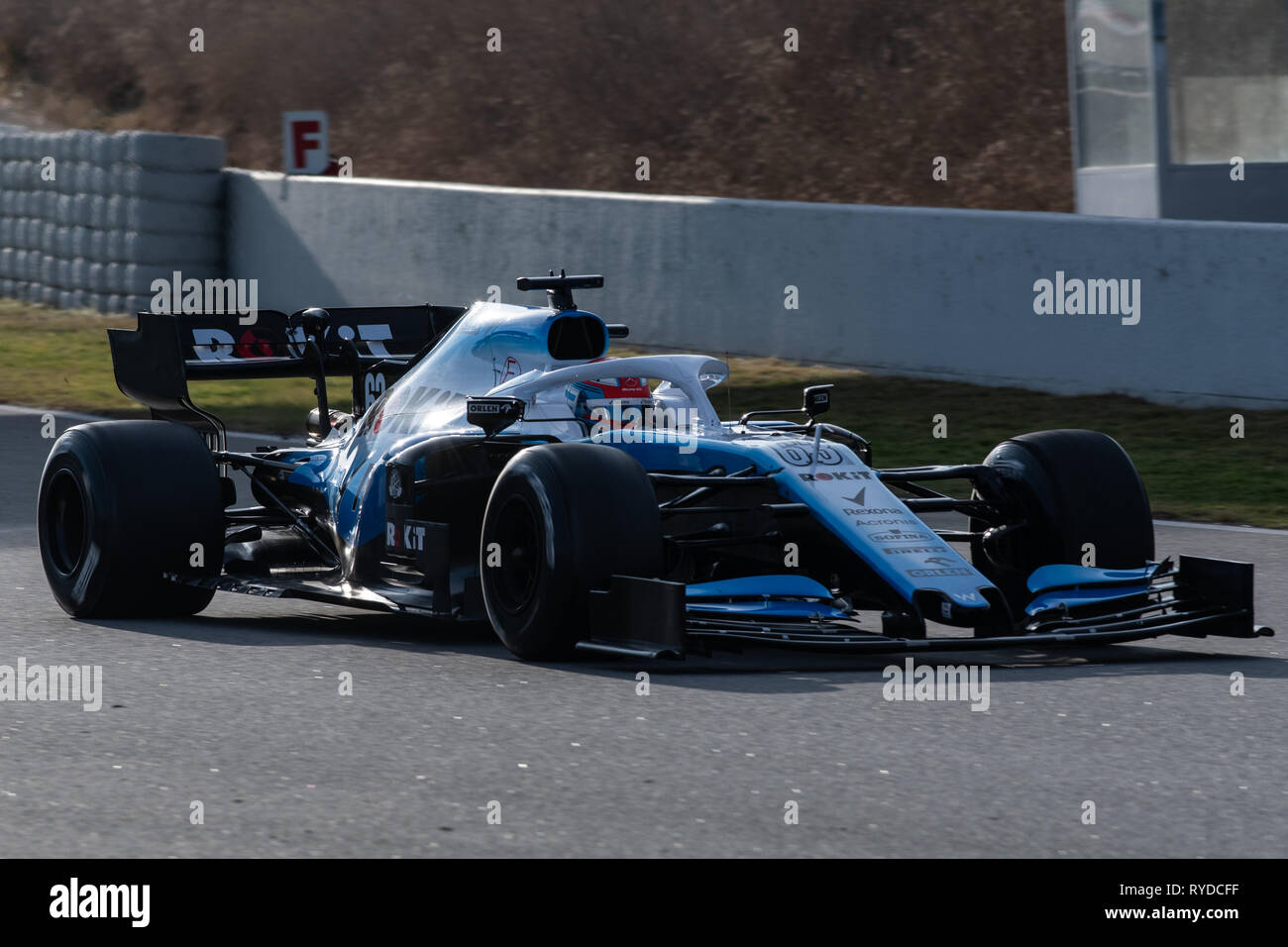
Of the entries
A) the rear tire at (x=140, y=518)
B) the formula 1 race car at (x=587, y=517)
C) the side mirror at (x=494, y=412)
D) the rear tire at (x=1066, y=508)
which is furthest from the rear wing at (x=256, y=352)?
the rear tire at (x=1066, y=508)

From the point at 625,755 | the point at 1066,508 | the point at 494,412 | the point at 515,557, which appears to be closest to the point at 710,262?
the point at 1066,508

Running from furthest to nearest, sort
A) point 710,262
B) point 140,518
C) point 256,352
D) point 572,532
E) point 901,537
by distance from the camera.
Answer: point 710,262 < point 256,352 < point 140,518 < point 901,537 < point 572,532

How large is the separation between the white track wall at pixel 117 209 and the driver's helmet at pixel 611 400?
46.1 feet

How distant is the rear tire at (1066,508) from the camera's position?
791 cm

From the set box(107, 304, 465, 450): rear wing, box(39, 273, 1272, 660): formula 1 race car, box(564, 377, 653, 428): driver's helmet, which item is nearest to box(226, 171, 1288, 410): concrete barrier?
box(107, 304, 465, 450): rear wing

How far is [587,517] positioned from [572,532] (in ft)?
0.22

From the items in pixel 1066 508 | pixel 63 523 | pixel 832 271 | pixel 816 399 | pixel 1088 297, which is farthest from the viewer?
pixel 832 271

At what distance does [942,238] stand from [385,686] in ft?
31.7

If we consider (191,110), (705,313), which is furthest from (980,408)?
(191,110)

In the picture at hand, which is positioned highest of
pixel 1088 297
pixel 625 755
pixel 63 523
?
pixel 1088 297

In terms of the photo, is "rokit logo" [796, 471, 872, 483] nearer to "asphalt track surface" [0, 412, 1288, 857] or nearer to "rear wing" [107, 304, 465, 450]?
"asphalt track surface" [0, 412, 1288, 857]

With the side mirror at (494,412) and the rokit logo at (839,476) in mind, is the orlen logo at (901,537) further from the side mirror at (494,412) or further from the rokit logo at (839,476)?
the side mirror at (494,412)

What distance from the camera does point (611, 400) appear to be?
318 inches

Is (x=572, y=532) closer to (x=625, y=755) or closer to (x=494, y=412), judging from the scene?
(x=494, y=412)
